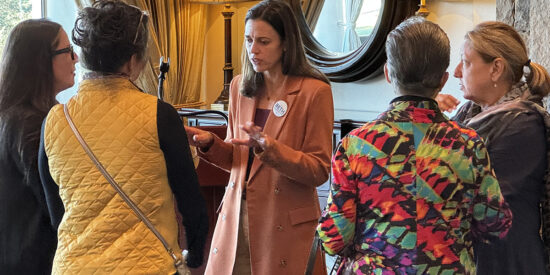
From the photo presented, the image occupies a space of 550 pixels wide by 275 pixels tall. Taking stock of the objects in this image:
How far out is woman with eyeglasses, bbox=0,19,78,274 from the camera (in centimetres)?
193

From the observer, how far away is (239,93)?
249 cm

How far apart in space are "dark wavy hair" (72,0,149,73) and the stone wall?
6.23 ft

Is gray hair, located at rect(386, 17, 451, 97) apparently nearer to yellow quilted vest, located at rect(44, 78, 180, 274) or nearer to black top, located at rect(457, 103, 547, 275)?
black top, located at rect(457, 103, 547, 275)

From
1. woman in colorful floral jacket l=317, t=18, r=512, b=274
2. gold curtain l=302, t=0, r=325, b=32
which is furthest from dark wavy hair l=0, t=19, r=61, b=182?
gold curtain l=302, t=0, r=325, b=32

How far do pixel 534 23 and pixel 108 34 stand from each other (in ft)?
6.68

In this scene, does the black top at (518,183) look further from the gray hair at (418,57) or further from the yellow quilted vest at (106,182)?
the yellow quilted vest at (106,182)

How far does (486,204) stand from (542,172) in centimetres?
42

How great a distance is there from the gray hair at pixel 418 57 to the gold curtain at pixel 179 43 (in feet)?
12.6

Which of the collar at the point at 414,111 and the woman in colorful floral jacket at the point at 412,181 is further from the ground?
the collar at the point at 414,111

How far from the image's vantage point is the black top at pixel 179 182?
1.74 m

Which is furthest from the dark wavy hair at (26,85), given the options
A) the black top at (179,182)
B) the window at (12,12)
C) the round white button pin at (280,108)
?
the window at (12,12)

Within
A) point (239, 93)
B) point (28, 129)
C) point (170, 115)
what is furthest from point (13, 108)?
point (239, 93)

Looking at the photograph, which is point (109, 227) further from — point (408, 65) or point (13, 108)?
point (408, 65)

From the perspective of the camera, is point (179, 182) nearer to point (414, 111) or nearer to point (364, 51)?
point (414, 111)
